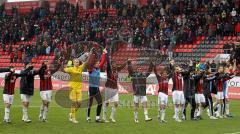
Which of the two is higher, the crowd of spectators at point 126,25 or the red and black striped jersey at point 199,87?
the crowd of spectators at point 126,25

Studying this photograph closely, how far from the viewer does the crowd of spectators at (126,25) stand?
A: 38.2 metres

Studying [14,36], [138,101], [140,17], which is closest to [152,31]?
[140,17]

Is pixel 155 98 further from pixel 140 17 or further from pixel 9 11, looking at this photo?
pixel 9 11

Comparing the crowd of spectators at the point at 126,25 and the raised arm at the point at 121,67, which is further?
the crowd of spectators at the point at 126,25

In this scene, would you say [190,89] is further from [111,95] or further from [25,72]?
[25,72]

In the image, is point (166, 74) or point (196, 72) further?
point (196, 72)

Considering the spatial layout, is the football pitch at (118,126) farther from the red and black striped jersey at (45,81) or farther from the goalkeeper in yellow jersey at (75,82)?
the red and black striped jersey at (45,81)

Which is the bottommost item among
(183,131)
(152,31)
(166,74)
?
(183,131)

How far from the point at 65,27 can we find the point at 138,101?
27289 millimetres

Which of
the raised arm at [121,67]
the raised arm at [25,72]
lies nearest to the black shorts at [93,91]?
the raised arm at [121,67]

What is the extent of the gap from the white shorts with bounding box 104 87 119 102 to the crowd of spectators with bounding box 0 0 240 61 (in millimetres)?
13622

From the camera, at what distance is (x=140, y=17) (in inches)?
1700

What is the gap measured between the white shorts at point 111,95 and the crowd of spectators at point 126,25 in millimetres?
13622

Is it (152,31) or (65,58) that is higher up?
(152,31)
